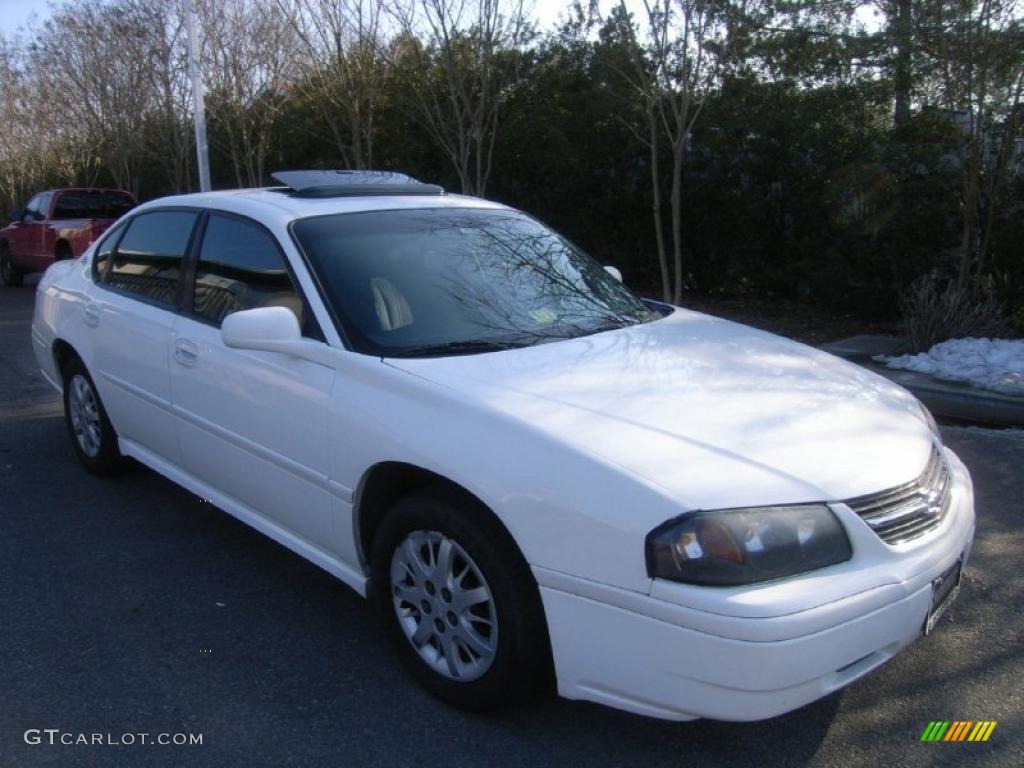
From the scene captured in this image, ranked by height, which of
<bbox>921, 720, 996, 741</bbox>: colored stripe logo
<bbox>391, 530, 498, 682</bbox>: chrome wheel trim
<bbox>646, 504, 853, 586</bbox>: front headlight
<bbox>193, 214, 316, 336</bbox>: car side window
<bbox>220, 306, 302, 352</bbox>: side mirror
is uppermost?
<bbox>193, 214, 316, 336</bbox>: car side window

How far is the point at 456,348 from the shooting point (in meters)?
3.42

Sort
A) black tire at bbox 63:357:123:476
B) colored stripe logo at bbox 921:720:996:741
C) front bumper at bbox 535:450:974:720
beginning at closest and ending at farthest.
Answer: front bumper at bbox 535:450:974:720
colored stripe logo at bbox 921:720:996:741
black tire at bbox 63:357:123:476

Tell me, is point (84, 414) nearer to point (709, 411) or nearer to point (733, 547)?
point (709, 411)

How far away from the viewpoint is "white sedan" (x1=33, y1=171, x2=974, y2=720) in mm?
2498

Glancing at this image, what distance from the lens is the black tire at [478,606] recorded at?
2779 mm

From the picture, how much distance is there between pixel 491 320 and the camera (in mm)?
3674

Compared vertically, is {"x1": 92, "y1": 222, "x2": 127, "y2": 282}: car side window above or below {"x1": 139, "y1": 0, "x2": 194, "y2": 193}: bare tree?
below

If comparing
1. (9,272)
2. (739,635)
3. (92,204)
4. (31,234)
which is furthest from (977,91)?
(9,272)

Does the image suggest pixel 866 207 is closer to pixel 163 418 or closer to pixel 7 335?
pixel 163 418

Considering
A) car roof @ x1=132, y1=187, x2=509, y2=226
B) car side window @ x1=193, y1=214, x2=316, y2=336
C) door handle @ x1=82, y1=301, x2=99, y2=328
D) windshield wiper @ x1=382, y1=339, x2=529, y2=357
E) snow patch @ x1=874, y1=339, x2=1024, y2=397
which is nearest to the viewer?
windshield wiper @ x1=382, y1=339, x2=529, y2=357

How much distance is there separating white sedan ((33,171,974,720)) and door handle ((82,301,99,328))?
0.37m

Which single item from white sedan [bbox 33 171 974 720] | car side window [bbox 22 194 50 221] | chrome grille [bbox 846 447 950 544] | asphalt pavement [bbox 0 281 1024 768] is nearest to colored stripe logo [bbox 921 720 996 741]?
asphalt pavement [bbox 0 281 1024 768]

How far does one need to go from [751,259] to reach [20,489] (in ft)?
27.6

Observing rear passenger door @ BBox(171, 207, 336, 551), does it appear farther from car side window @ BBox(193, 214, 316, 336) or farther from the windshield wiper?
the windshield wiper
